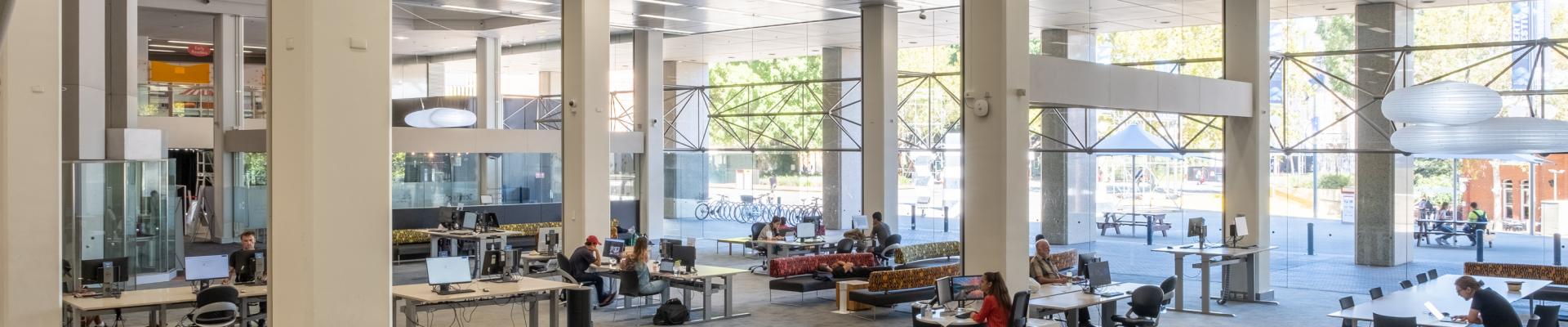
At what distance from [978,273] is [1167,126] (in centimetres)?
996

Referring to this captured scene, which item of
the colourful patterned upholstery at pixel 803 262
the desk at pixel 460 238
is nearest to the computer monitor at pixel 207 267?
the colourful patterned upholstery at pixel 803 262

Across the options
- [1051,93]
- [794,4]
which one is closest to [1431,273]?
[1051,93]

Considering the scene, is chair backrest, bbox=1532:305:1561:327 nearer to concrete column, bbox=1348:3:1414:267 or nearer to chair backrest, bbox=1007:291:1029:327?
chair backrest, bbox=1007:291:1029:327

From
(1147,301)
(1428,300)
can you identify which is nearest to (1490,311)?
(1428,300)

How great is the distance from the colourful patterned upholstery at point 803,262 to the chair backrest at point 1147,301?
15.3 feet

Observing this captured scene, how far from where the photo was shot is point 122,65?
15.8m

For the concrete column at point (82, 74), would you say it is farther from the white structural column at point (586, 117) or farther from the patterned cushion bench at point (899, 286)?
the patterned cushion bench at point (899, 286)

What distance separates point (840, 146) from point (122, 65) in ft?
41.9

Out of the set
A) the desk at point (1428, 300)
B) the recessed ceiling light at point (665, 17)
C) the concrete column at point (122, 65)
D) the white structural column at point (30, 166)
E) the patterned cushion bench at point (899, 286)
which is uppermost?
the recessed ceiling light at point (665, 17)

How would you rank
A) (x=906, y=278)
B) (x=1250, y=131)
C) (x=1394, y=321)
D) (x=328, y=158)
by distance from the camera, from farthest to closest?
(x=1250, y=131)
(x=906, y=278)
(x=1394, y=321)
(x=328, y=158)

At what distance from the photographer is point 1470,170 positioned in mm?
16375

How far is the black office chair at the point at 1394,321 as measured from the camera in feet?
27.1

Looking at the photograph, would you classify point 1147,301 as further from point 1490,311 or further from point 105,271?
point 105,271

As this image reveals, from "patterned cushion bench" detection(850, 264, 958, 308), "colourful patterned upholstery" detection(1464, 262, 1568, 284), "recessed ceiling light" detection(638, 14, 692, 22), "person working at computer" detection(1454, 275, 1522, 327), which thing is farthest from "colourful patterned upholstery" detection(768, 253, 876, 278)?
"colourful patterned upholstery" detection(1464, 262, 1568, 284)
